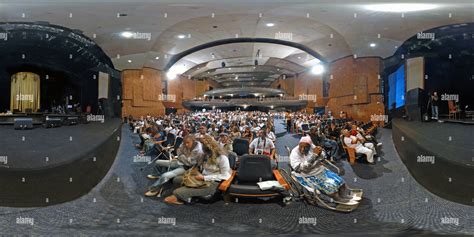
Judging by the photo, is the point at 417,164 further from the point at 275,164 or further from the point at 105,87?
the point at 105,87

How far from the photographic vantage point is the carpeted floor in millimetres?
1778

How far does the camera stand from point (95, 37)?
192 centimetres

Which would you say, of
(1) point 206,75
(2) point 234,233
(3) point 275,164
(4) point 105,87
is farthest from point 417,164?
(4) point 105,87

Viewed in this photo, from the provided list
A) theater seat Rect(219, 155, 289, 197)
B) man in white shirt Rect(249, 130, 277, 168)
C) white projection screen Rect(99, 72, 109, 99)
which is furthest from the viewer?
white projection screen Rect(99, 72, 109, 99)

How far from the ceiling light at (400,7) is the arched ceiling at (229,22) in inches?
1.2

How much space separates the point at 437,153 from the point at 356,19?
1.28 metres

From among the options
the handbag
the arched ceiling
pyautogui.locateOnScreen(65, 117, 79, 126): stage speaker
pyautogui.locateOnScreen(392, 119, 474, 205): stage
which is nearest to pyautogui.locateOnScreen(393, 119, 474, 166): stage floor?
pyautogui.locateOnScreen(392, 119, 474, 205): stage

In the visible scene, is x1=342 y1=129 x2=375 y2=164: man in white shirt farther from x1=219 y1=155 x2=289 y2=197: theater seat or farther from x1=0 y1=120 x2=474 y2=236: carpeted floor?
x1=219 y1=155 x2=289 y2=197: theater seat

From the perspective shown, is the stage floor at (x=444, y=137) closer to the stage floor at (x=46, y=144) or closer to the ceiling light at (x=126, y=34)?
the ceiling light at (x=126, y=34)

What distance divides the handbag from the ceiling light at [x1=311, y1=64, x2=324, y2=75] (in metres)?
1.28

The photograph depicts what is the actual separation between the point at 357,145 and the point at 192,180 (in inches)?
53.3

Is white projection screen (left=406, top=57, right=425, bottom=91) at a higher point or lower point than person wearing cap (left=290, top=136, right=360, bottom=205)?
higher

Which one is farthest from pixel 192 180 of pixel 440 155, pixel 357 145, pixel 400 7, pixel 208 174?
pixel 400 7

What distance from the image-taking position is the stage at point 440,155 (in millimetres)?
1898
